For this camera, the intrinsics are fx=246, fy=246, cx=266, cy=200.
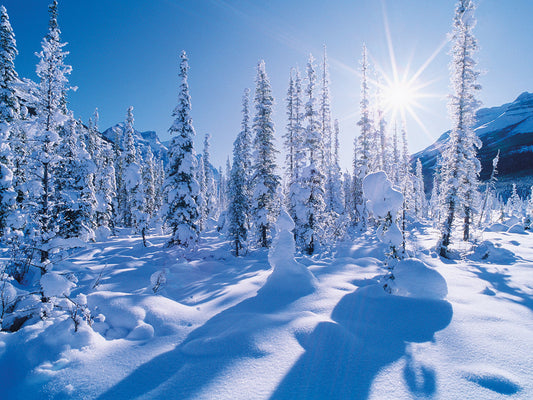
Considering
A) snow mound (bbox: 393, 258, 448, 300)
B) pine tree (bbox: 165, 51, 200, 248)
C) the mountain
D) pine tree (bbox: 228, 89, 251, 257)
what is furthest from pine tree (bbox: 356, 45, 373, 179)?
the mountain

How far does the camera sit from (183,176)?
64.1 ft

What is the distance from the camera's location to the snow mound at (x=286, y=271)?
714 centimetres

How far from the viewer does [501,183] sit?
11931 centimetres

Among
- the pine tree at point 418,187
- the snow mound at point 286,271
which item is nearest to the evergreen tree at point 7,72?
the snow mound at point 286,271

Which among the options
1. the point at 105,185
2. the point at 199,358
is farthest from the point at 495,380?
the point at 105,185

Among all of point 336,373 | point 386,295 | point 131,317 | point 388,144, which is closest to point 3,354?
point 131,317

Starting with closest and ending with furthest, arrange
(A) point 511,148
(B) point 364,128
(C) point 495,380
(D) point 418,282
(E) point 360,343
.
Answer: (C) point 495,380 < (E) point 360,343 < (D) point 418,282 < (B) point 364,128 < (A) point 511,148

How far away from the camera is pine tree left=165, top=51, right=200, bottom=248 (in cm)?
1902

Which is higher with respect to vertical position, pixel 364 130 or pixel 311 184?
pixel 364 130

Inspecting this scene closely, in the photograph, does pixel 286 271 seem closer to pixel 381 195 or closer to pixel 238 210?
pixel 381 195

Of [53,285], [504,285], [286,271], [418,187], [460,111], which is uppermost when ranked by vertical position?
[460,111]

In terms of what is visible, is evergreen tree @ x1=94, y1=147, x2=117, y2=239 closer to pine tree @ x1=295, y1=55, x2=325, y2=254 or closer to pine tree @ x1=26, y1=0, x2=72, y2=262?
pine tree @ x1=295, y1=55, x2=325, y2=254

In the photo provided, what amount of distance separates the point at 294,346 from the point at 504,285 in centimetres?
783

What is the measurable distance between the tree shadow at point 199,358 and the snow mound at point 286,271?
5.29 ft
